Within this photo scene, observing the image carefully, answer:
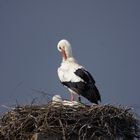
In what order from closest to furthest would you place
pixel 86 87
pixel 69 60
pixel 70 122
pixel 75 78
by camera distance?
pixel 70 122
pixel 86 87
pixel 75 78
pixel 69 60

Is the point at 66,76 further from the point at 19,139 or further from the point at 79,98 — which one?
the point at 19,139

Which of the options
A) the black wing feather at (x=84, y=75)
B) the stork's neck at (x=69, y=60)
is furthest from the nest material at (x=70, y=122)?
the stork's neck at (x=69, y=60)

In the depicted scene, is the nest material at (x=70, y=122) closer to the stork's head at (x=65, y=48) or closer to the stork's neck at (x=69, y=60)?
the stork's neck at (x=69, y=60)

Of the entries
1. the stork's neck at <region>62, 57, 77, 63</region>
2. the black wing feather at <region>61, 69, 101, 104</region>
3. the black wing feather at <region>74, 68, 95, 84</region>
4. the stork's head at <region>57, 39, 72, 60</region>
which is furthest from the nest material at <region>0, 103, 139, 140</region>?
the stork's head at <region>57, 39, 72, 60</region>

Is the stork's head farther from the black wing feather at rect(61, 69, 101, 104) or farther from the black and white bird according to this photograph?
the black wing feather at rect(61, 69, 101, 104)

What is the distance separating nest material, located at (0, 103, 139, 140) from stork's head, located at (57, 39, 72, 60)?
2778mm

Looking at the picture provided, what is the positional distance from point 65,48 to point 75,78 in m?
1.06

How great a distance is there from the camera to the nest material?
730 centimetres

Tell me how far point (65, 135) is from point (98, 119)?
0.70 m

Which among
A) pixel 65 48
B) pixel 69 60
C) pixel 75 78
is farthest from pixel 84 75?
pixel 65 48

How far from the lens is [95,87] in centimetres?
956

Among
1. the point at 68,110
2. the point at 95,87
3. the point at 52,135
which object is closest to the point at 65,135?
the point at 52,135

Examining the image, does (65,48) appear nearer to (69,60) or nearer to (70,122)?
(69,60)

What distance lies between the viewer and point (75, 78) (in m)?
9.91
